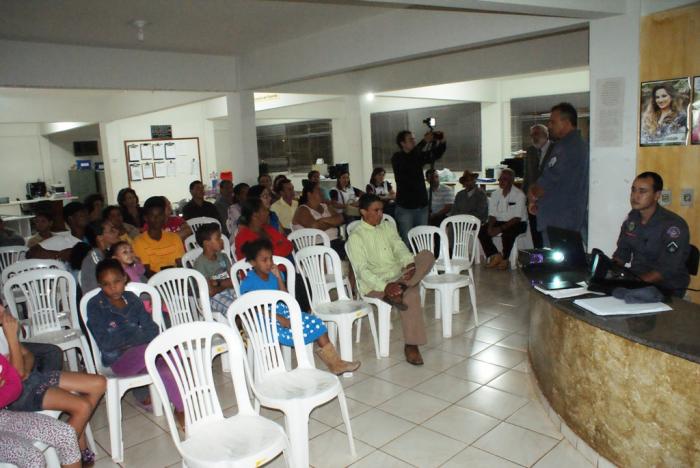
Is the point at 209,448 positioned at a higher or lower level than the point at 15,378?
lower

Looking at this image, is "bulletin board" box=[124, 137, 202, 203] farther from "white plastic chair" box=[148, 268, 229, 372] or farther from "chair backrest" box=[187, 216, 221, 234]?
"white plastic chair" box=[148, 268, 229, 372]

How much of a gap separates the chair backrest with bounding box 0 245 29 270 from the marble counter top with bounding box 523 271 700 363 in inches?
190

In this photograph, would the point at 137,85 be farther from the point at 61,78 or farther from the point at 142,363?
the point at 142,363

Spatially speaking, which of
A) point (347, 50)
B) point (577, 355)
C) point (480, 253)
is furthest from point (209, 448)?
point (480, 253)

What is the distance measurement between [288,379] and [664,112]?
3132 millimetres

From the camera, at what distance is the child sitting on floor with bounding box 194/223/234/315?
12.2ft

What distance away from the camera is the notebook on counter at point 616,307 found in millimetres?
2328

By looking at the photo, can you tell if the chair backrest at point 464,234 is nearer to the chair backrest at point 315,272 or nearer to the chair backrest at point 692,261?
the chair backrest at point 315,272

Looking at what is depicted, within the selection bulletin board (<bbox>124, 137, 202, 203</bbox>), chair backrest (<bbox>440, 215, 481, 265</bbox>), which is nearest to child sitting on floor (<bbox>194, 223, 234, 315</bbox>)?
chair backrest (<bbox>440, 215, 481, 265</bbox>)

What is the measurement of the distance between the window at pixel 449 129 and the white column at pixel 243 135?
4.82 m

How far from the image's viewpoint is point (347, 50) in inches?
227

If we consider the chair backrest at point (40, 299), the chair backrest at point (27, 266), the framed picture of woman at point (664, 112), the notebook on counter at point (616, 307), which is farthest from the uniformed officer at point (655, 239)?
the chair backrest at point (27, 266)

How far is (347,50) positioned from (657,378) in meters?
4.64

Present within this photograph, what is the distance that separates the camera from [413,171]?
558 cm
